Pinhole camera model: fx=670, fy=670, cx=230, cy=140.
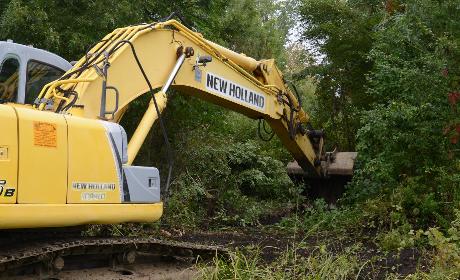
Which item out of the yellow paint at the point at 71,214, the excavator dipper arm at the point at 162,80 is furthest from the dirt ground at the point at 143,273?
the excavator dipper arm at the point at 162,80

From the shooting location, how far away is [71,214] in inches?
192

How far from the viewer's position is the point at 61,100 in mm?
5543

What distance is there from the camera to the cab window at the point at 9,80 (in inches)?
218

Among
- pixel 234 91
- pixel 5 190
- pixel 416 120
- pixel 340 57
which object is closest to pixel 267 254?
pixel 234 91

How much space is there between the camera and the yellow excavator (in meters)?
4.56

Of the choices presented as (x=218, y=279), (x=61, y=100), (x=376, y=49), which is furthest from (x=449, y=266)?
(x=376, y=49)

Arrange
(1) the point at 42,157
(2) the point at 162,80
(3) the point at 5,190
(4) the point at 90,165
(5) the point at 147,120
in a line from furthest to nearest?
(2) the point at 162,80 < (5) the point at 147,120 < (4) the point at 90,165 < (1) the point at 42,157 < (3) the point at 5,190

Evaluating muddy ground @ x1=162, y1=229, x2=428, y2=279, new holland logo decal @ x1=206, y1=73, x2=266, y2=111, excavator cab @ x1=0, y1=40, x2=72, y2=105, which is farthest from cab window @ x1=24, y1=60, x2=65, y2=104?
muddy ground @ x1=162, y1=229, x2=428, y2=279

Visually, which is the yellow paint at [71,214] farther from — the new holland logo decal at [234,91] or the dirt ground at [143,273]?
the new holland logo decal at [234,91]

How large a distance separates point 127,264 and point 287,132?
468cm

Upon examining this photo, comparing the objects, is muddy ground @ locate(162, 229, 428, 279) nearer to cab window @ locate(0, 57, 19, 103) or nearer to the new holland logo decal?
the new holland logo decal

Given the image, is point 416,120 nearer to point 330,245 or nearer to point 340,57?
point 330,245

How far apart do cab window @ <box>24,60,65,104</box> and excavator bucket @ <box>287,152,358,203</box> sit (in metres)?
6.08

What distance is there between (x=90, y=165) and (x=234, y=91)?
11.6 ft
